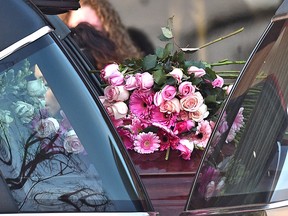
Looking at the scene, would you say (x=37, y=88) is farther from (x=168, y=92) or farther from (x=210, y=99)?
(x=210, y=99)

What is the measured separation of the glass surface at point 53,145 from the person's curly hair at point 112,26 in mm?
3457

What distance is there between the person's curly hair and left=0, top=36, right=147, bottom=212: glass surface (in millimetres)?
3457

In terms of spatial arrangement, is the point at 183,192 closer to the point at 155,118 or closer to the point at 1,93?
the point at 155,118

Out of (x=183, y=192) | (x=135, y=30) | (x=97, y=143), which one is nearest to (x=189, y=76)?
(x=183, y=192)

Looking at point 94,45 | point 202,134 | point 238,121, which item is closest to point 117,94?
point 202,134

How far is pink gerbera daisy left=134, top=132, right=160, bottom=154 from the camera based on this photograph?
2.92 metres

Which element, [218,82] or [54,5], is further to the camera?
[218,82]

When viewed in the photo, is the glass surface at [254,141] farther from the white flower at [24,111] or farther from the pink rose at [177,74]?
the pink rose at [177,74]

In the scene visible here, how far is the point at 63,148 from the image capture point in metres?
1.88

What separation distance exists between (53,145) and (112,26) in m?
4.21

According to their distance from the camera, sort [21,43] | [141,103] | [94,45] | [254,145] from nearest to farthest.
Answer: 1. [21,43]
2. [254,145]
3. [141,103]
4. [94,45]

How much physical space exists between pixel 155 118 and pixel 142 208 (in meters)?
1.10

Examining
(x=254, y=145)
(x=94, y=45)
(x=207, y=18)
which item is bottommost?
(x=254, y=145)

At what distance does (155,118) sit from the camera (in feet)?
9.75
